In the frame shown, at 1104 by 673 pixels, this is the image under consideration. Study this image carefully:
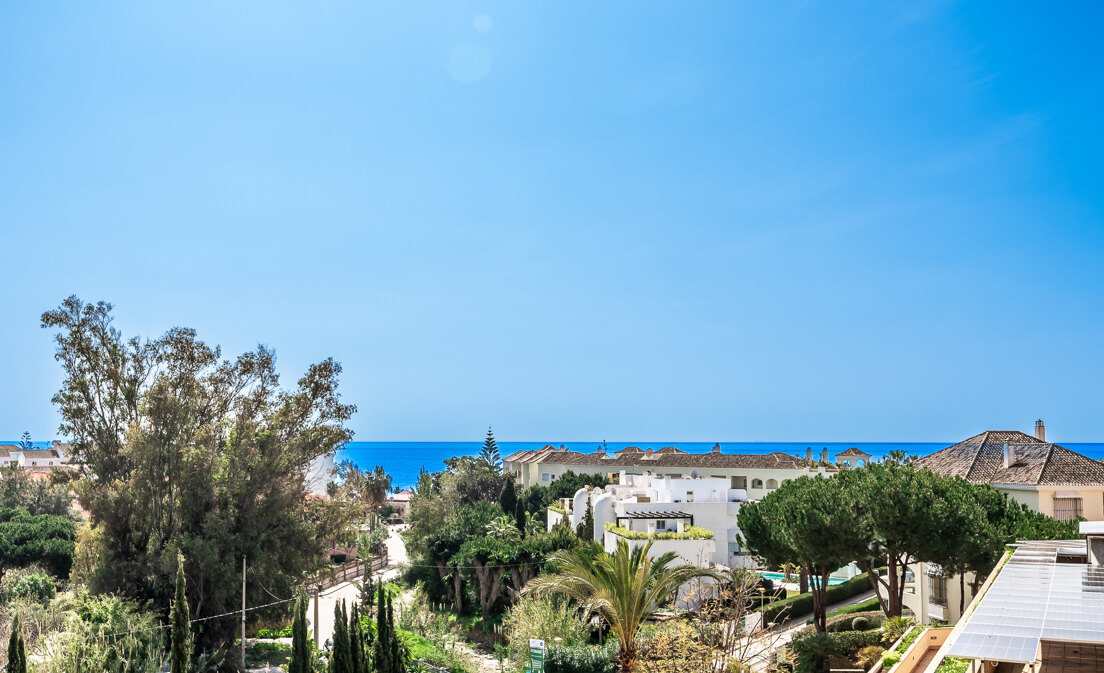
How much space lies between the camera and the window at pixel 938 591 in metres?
26.8

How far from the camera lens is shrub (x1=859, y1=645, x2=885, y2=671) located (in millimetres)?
20688

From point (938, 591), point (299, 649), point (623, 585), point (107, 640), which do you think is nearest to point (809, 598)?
point (938, 591)

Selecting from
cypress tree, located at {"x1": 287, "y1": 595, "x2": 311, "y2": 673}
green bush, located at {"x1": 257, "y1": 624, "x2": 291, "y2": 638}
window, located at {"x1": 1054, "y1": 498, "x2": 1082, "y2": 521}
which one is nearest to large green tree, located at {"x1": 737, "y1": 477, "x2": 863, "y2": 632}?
window, located at {"x1": 1054, "y1": 498, "x2": 1082, "y2": 521}

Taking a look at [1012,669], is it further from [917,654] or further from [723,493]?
[723,493]

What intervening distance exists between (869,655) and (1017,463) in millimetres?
13473

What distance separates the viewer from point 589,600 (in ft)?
67.2

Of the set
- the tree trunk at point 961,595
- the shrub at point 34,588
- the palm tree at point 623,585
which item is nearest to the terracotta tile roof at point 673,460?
the tree trunk at point 961,595

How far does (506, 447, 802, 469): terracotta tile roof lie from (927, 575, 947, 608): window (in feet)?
127

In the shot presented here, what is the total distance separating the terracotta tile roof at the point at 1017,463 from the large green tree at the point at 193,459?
24.3 m

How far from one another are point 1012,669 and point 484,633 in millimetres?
27909

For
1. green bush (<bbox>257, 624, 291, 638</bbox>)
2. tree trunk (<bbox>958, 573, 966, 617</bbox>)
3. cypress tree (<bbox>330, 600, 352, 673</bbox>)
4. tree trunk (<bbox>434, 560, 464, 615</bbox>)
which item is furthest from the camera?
tree trunk (<bbox>434, 560, 464, 615</bbox>)

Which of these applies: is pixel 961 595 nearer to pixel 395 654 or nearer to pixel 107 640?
pixel 395 654

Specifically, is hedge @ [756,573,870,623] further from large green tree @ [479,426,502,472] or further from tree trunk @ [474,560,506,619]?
large green tree @ [479,426,502,472]

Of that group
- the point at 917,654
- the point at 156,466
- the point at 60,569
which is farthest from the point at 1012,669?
the point at 60,569
